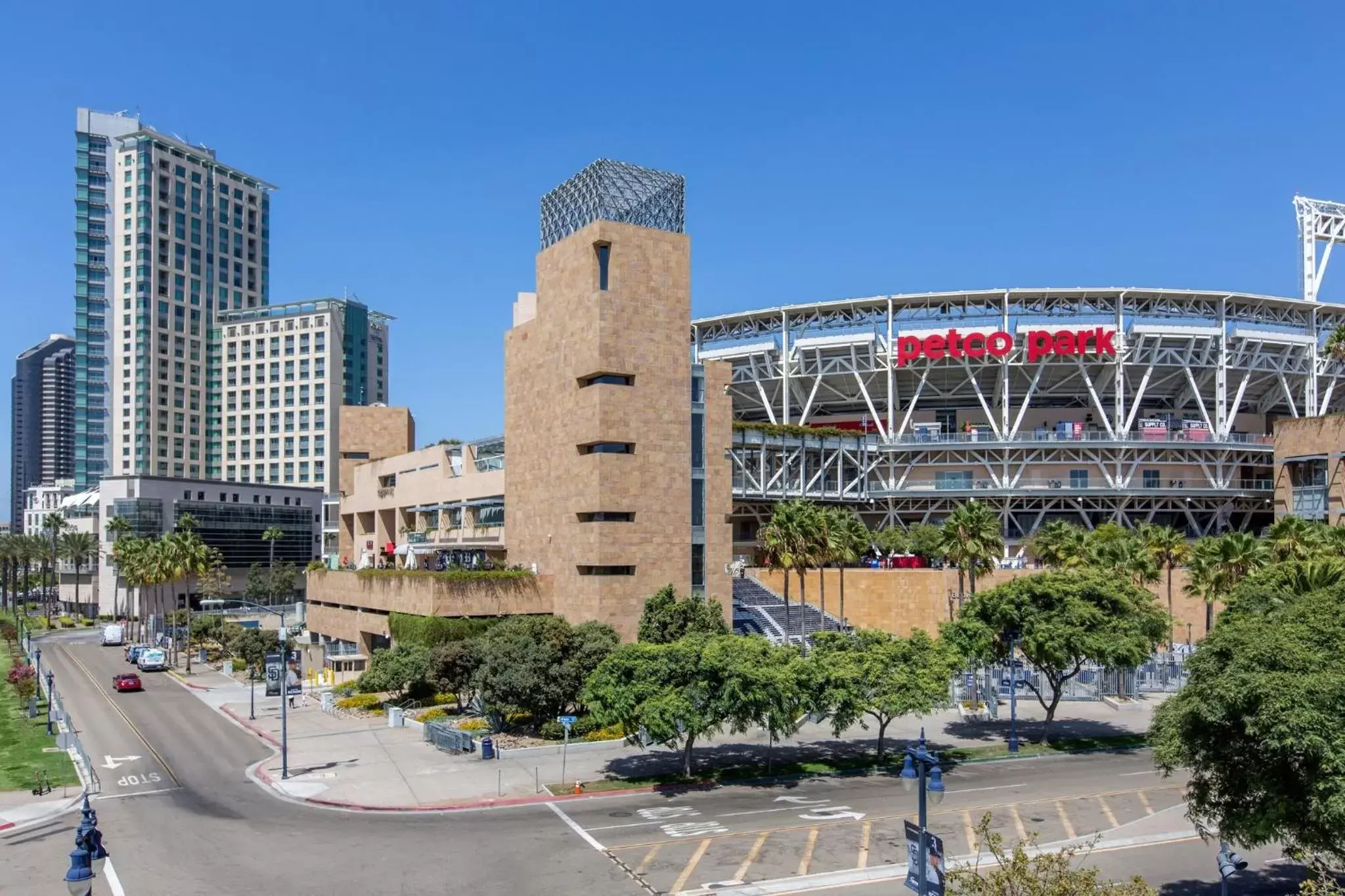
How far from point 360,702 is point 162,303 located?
143 metres

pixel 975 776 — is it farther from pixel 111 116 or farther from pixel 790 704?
pixel 111 116

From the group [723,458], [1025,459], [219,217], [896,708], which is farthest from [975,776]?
[219,217]

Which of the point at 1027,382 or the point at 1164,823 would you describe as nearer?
the point at 1164,823

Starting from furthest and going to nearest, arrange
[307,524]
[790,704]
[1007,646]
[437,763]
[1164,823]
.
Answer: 1. [307,524]
2. [1007,646]
3. [437,763]
4. [790,704]
5. [1164,823]

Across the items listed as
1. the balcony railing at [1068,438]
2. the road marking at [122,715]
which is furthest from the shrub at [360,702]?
the balcony railing at [1068,438]

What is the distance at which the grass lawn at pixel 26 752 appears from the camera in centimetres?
4378

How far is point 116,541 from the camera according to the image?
129750 mm

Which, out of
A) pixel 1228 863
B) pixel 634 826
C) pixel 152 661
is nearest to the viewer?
pixel 1228 863

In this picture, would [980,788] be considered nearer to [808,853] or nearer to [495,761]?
[808,853]

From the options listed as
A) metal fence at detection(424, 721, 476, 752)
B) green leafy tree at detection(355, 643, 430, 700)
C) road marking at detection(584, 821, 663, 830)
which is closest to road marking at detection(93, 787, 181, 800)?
metal fence at detection(424, 721, 476, 752)

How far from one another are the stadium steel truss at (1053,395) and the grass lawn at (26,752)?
6169 cm

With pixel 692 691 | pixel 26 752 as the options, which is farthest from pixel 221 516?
pixel 692 691

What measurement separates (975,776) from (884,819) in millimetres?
8951

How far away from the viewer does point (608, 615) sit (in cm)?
6375
